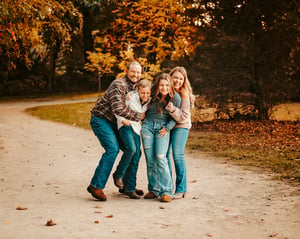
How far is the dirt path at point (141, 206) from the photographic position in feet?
17.0

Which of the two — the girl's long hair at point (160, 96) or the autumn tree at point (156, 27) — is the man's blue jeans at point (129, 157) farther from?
the autumn tree at point (156, 27)

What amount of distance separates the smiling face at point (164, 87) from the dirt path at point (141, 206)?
1448 mm

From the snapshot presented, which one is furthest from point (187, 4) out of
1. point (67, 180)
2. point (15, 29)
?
point (67, 180)

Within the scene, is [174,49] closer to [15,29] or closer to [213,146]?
[213,146]

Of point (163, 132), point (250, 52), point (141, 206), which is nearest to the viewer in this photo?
point (141, 206)

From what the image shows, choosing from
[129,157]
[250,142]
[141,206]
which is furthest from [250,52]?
[141,206]

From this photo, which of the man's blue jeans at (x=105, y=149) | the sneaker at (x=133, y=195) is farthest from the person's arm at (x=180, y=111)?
the sneaker at (x=133, y=195)

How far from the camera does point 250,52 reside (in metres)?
17.4

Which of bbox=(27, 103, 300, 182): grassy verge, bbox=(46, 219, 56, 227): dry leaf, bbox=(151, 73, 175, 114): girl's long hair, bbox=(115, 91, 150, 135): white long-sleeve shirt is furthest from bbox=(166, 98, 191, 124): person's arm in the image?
bbox=(27, 103, 300, 182): grassy verge

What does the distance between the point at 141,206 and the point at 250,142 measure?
24.2ft

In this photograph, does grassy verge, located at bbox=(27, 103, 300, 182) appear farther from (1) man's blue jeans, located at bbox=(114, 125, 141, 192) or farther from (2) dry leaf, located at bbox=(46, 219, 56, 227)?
(2) dry leaf, located at bbox=(46, 219, 56, 227)

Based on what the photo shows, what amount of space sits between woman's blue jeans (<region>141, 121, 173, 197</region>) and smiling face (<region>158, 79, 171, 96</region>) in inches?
17.3

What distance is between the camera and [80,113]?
21.6 m

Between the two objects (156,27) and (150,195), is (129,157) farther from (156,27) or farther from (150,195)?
(156,27)
